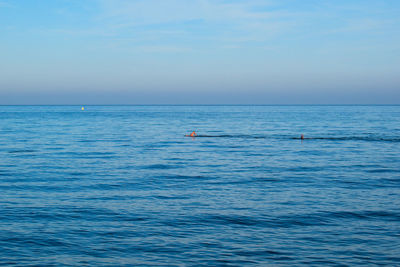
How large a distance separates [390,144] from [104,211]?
4795cm

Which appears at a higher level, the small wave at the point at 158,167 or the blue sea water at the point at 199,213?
the small wave at the point at 158,167

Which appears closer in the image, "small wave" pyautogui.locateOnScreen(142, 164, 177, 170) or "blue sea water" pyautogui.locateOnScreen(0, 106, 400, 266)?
"blue sea water" pyautogui.locateOnScreen(0, 106, 400, 266)

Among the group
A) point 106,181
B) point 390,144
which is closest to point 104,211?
point 106,181

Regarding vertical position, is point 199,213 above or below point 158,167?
below

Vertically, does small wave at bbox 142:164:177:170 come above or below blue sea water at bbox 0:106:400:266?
above

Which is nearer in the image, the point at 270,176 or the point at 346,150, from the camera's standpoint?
the point at 270,176

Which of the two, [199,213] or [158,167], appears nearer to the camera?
[199,213]

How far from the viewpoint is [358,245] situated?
15688mm

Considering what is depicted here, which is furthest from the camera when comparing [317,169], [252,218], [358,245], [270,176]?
[317,169]

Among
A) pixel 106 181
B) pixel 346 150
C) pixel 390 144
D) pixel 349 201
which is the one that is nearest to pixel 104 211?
pixel 106 181

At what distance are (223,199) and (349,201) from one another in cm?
730

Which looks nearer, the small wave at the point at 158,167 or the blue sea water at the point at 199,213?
the blue sea water at the point at 199,213

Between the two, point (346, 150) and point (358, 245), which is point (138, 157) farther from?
point (358, 245)

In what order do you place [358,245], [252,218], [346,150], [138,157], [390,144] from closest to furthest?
[358,245], [252,218], [138,157], [346,150], [390,144]
